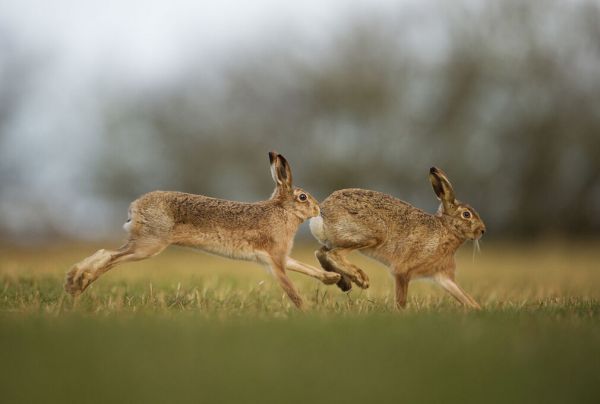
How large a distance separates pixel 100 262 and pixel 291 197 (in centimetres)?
204

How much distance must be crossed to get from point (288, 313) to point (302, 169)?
52.6 ft

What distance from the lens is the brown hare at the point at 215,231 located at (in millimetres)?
7613

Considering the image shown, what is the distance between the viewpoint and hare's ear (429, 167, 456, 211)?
880 centimetres

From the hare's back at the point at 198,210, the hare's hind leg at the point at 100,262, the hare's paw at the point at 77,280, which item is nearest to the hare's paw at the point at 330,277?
the hare's back at the point at 198,210

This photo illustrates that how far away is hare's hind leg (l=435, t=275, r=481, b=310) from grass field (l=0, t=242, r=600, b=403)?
41 centimetres

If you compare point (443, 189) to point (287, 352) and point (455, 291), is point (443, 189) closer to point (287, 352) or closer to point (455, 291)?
point (455, 291)

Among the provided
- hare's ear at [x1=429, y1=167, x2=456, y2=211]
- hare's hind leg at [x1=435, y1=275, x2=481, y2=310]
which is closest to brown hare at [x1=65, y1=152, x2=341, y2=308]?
hare's hind leg at [x1=435, y1=275, x2=481, y2=310]

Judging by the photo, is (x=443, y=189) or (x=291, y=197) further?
(x=443, y=189)

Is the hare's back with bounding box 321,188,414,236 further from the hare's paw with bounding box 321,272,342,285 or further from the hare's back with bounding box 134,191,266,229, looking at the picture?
the hare's back with bounding box 134,191,266,229

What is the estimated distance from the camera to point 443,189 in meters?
8.93

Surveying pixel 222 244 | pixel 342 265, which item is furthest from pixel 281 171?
pixel 342 265

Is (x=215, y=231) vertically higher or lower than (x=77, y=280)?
higher

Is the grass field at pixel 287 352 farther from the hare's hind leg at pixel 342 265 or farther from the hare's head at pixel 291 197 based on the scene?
the hare's head at pixel 291 197

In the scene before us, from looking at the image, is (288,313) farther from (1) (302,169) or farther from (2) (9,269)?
(1) (302,169)
